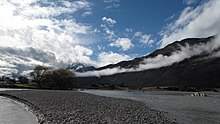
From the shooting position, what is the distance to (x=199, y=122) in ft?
133

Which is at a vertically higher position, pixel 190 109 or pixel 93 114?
pixel 190 109

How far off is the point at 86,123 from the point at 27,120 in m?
8.75

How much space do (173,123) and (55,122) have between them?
1421 cm

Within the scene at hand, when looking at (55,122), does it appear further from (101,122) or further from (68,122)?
(101,122)

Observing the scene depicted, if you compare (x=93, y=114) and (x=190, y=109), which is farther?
(x=190, y=109)

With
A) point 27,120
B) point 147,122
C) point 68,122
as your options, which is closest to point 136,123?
point 147,122

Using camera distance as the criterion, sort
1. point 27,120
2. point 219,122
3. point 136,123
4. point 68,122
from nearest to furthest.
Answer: point 68,122, point 136,123, point 27,120, point 219,122

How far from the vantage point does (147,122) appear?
3547 cm

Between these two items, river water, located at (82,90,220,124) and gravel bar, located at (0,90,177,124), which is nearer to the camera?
gravel bar, located at (0,90,177,124)

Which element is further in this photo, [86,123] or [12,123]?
[12,123]

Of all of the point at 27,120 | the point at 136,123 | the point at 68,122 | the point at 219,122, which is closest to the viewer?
the point at 68,122

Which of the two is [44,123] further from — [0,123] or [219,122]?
[219,122]

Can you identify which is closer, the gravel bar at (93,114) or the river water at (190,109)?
the gravel bar at (93,114)

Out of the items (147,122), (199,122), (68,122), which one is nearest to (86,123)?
(68,122)
